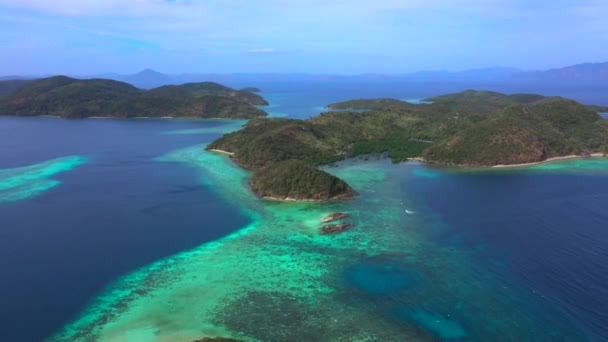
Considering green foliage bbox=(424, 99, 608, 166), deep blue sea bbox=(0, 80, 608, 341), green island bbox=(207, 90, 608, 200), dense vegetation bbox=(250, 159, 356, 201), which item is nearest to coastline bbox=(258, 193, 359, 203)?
dense vegetation bbox=(250, 159, 356, 201)

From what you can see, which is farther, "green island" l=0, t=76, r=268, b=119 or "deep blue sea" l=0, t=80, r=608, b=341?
"green island" l=0, t=76, r=268, b=119

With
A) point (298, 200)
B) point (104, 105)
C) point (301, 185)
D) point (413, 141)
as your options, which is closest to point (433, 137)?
point (413, 141)

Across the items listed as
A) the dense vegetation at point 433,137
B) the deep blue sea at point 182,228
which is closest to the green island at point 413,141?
the dense vegetation at point 433,137

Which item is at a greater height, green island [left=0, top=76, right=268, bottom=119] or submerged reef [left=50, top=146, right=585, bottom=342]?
green island [left=0, top=76, right=268, bottom=119]

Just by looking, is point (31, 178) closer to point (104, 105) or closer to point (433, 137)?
point (433, 137)

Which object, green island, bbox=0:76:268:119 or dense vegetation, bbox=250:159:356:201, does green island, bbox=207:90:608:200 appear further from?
green island, bbox=0:76:268:119
